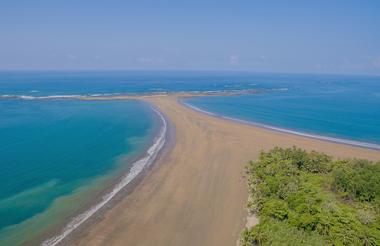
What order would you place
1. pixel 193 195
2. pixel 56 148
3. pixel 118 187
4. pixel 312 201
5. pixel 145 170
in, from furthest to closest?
pixel 56 148 → pixel 145 170 → pixel 118 187 → pixel 193 195 → pixel 312 201

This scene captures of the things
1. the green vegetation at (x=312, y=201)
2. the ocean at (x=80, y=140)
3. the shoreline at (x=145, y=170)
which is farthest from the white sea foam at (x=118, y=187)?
the green vegetation at (x=312, y=201)

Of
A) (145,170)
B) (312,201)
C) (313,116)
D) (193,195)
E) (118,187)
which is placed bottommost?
(193,195)

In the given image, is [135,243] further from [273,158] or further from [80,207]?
[273,158]

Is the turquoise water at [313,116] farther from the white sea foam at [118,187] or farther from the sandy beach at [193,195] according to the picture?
the white sea foam at [118,187]

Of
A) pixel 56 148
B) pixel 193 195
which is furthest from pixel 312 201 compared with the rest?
pixel 56 148

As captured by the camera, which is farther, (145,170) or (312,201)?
(145,170)

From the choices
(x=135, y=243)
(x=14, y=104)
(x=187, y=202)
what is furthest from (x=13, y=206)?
(x=14, y=104)

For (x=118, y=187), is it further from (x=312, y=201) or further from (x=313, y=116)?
(x=313, y=116)
